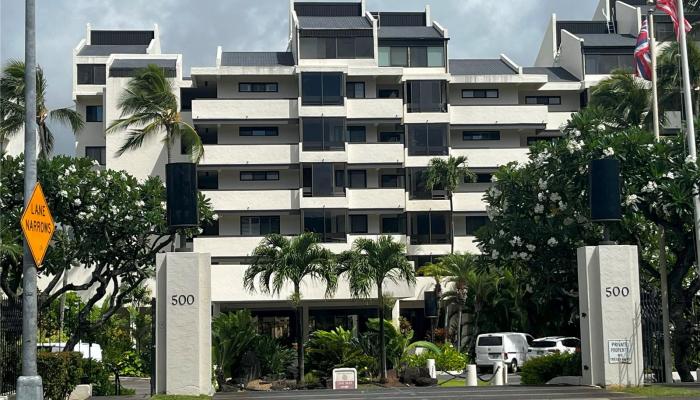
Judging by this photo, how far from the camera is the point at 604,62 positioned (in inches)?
2514

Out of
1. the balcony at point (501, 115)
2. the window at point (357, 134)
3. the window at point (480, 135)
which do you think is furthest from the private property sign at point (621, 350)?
the window at point (480, 135)

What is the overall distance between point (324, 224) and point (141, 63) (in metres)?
14.5

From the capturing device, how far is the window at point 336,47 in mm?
59656

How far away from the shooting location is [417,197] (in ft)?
196

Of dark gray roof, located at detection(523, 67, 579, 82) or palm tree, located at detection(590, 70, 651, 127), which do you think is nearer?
palm tree, located at detection(590, 70, 651, 127)

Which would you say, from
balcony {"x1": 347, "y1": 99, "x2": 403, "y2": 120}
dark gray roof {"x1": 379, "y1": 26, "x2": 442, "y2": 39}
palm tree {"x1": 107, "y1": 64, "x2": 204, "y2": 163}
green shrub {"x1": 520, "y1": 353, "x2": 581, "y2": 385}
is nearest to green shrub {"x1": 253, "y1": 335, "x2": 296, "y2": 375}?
green shrub {"x1": 520, "y1": 353, "x2": 581, "y2": 385}

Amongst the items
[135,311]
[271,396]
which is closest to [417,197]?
[135,311]

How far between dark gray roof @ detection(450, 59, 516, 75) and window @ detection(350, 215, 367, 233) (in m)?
10.9

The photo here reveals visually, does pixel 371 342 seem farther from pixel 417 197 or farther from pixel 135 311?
pixel 417 197

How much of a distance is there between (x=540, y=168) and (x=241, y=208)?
28.7m

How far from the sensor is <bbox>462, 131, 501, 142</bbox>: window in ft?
205

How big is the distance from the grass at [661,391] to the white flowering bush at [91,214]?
15.9 meters

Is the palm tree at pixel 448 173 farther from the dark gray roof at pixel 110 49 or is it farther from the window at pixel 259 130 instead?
the dark gray roof at pixel 110 49

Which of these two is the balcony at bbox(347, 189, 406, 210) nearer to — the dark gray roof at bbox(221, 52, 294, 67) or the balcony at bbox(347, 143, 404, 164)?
the balcony at bbox(347, 143, 404, 164)
